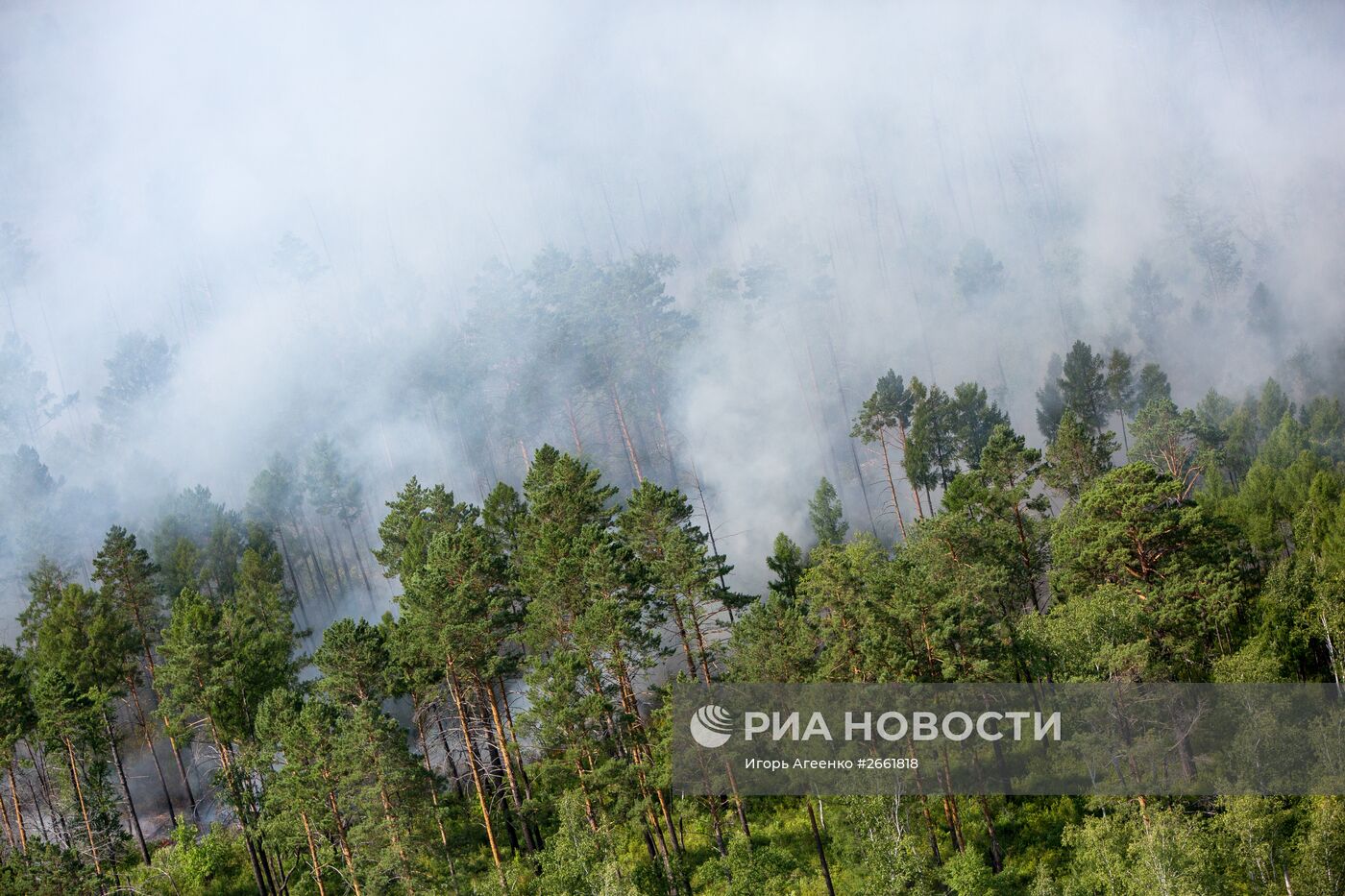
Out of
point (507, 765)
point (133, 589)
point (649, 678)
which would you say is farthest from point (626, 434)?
point (507, 765)

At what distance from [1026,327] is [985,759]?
93374mm

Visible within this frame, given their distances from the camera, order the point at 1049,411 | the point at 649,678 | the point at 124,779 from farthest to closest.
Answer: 1. the point at 1049,411
2. the point at 124,779
3. the point at 649,678

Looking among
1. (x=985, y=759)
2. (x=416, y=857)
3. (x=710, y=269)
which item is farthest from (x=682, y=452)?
(x=416, y=857)

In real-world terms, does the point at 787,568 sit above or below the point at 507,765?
above

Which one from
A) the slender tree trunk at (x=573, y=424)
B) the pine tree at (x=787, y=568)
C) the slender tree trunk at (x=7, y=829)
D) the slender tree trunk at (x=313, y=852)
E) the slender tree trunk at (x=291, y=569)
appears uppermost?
the slender tree trunk at (x=573, y=424)

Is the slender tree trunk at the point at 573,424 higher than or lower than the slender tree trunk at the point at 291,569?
higher

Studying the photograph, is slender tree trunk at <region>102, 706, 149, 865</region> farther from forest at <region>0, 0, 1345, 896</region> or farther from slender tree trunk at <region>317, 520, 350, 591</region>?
slender tree trunk at <region>317, 520, 350, 591</region>

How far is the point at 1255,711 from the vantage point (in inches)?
1829

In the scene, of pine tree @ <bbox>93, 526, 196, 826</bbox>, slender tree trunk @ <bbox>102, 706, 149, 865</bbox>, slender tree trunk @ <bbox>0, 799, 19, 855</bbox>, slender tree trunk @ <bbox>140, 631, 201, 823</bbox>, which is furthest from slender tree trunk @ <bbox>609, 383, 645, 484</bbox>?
slender tree trunk @ <bbox>0, 799, 19, 855</bbox>

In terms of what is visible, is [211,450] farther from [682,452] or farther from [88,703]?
[88,703]

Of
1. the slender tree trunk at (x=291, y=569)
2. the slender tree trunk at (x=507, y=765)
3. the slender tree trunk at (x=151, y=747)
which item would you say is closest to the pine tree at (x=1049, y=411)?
the slender tree trunk at (x=507, y=765)

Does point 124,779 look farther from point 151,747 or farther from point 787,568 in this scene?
point 787,568

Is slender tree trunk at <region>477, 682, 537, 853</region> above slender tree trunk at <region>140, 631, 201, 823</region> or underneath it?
underneath

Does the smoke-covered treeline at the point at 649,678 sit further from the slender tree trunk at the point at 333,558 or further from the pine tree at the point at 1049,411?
the slender tree trunk at the point at 333,558
